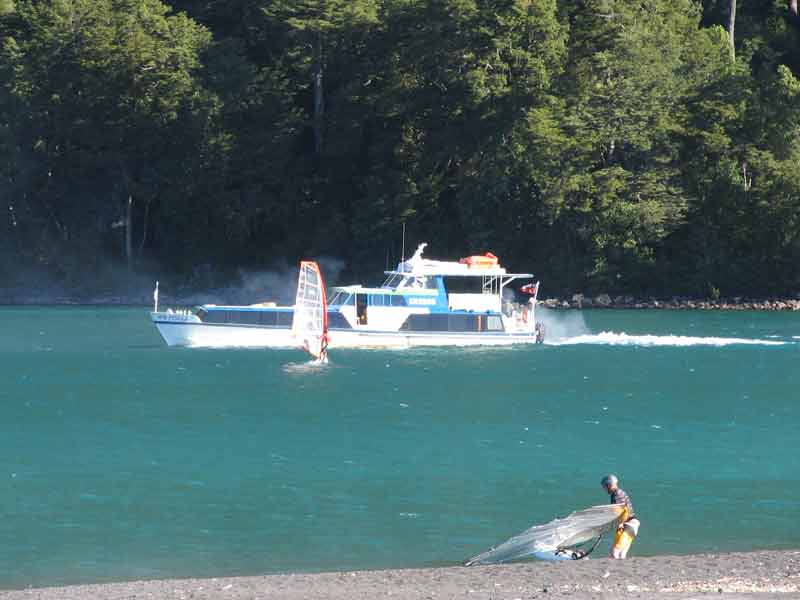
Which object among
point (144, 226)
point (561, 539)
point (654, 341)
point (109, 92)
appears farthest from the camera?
point (144, 226)

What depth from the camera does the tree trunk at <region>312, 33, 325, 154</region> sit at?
9394 centimetres

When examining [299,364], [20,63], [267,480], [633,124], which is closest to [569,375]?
[299,364]

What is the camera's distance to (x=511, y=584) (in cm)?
2100

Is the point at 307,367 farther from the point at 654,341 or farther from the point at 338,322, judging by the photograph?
the point at 654,341

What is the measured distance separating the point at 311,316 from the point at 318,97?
43086 mm

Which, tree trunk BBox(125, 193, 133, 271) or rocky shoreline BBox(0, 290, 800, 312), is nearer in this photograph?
rocky shoreline BBox(0, 290, 800, 312)

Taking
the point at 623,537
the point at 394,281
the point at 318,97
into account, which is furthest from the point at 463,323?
the point at 623,537

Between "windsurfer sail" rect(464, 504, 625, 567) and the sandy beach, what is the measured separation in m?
0.43

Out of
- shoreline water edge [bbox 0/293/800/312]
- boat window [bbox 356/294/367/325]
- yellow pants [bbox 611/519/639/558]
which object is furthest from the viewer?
shoreline water edge [bbox 0/293/800/312]

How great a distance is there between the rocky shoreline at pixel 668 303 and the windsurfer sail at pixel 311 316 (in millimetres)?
36122

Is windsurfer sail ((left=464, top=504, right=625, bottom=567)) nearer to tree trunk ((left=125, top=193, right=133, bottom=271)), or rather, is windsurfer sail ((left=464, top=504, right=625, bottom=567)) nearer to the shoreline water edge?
the shoreline water edge

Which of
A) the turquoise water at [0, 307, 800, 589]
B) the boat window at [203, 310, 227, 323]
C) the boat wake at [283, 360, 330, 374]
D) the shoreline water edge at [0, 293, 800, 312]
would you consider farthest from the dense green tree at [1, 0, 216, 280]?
the boat wake at [283, 360, 330, 374]

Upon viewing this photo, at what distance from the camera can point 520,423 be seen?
135 feet

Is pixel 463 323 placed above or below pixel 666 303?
below
